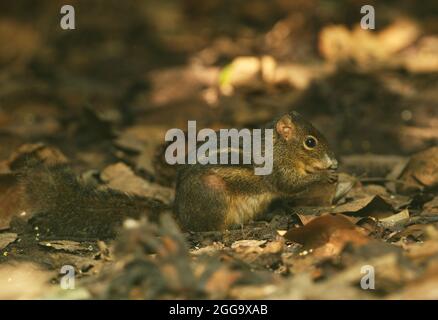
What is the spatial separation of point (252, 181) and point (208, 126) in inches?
83.1

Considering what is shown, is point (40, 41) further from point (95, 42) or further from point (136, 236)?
point (136, 236)

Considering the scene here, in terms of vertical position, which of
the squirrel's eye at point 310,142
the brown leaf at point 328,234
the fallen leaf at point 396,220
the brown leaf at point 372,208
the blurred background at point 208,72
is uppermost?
the blurred background at point 208,72

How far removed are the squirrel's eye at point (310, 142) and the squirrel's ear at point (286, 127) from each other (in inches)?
5.6

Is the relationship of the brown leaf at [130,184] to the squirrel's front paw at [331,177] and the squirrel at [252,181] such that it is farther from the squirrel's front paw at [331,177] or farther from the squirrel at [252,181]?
the squirrel's front paw at [331,177]

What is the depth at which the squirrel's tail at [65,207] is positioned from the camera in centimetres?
588

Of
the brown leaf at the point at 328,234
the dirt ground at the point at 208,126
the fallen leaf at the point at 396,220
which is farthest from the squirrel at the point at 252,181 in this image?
the brown leaf at the point at 328,234

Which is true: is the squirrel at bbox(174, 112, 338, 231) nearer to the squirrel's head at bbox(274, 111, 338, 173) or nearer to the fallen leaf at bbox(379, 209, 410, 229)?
the squirrel's head at bbox(274, 111, 338, 173)

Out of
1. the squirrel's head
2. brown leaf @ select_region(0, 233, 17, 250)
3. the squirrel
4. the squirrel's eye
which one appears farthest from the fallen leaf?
brown leaf @ select_region(0, 233, 17, 250)

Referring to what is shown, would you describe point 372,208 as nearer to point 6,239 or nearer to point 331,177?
point 331,177

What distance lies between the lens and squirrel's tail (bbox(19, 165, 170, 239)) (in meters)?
5.88

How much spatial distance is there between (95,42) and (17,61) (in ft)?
4.90

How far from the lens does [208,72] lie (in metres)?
10.2

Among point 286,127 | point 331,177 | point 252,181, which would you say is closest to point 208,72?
point 286,127
